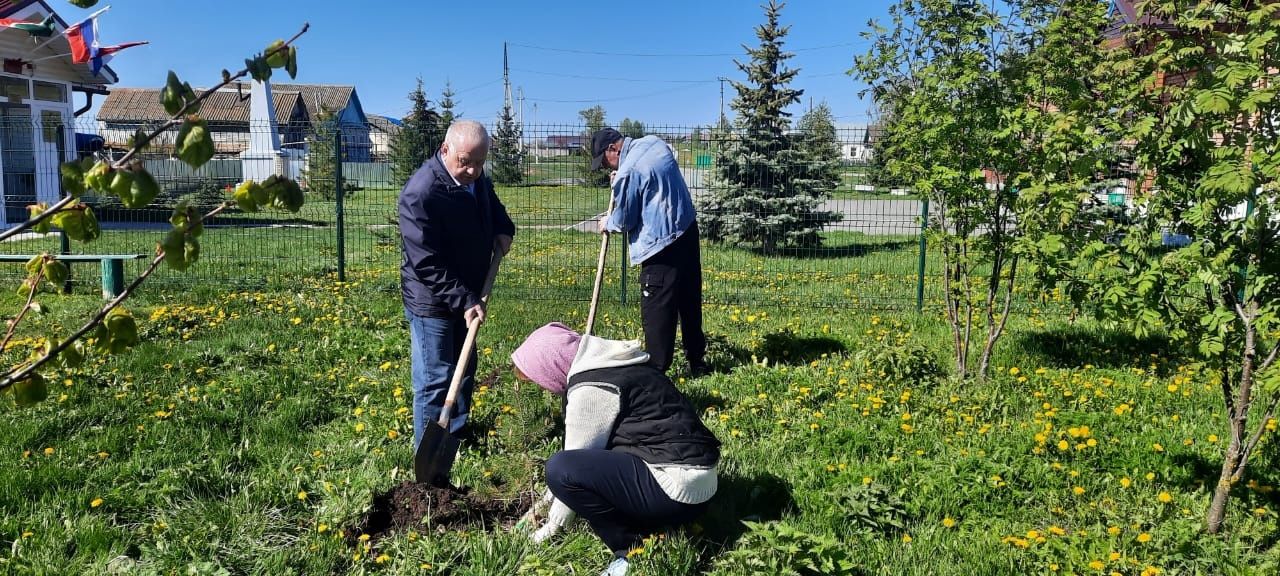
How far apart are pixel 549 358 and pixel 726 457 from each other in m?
1.33

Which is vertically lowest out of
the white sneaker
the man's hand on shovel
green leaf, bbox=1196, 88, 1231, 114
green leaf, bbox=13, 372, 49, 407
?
the white sneaker

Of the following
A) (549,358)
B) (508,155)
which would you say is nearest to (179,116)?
(549,358)

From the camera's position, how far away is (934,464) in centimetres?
436

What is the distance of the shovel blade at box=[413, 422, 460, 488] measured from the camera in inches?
152

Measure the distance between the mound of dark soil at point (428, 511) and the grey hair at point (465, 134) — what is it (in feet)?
5.00

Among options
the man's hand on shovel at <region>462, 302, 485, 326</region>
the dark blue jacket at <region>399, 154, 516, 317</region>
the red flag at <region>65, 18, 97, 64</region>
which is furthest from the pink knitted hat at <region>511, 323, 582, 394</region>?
the red flag at <region>65, 18, 97, 64</region>

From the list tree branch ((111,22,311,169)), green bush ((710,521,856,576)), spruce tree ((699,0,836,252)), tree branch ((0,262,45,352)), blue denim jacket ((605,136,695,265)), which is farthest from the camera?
spruce tree ((699,0,836,252))

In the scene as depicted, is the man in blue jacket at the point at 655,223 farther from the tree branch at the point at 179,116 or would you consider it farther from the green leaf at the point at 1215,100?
the tree branch at the point at 179,116

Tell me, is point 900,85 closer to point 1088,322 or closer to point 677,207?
point 677,207

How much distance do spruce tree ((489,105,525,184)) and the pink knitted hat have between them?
5409 millimetres

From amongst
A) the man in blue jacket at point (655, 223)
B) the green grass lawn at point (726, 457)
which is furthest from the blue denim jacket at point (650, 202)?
the green grass lawn at point (726, 457)

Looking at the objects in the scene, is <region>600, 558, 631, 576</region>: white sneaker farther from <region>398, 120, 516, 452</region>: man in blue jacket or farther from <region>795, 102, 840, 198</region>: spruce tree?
<region>795, 102, 840, 198</region>: spruce tree

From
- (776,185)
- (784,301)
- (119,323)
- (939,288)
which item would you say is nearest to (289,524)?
(119,323)

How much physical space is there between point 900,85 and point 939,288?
3.67 m
